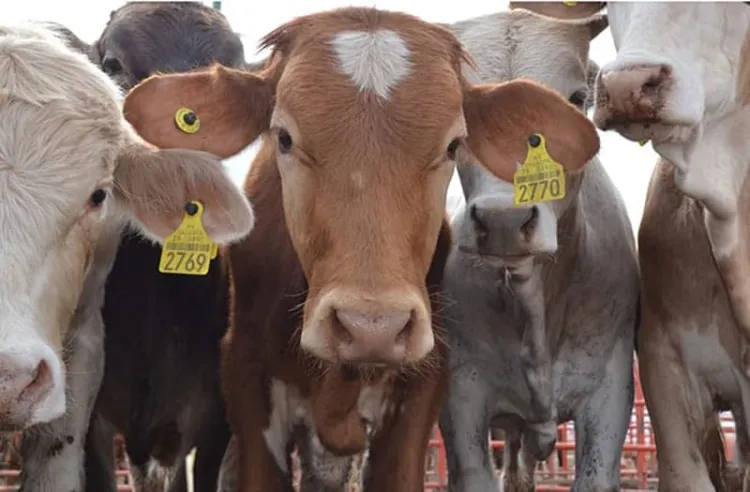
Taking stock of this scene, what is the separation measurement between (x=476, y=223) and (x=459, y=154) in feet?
0.87

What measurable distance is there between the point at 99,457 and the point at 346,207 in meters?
2.22

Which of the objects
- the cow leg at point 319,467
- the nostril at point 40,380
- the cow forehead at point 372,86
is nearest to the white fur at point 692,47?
the cow forehead at point 372,86

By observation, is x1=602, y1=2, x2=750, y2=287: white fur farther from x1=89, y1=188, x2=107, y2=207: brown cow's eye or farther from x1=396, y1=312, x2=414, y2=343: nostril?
x1=89, y1=188, x2=107, y2=207: brown cow's eye

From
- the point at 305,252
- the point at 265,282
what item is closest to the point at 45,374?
the point at 305,252

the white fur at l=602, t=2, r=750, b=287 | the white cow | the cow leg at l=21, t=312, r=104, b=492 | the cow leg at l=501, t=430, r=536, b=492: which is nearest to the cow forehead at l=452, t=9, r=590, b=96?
the white cow

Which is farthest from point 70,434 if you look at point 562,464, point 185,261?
point 562,464

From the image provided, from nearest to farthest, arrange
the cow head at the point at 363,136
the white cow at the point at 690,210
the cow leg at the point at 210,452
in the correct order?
the cow head at the point at 363,136, the white cow at the point at 690,210, the cow leg at the point at 210,452

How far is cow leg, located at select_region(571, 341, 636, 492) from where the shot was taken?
18.2ft

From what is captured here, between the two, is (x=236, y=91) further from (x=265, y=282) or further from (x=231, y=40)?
(x=231, y=40)

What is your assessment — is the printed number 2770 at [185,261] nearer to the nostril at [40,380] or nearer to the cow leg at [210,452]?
the nostril at [40,380]

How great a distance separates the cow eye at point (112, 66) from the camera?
648cm

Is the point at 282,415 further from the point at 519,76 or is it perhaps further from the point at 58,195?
the point at 519,76

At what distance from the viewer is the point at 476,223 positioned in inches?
197

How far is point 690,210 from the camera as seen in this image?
5590mm
